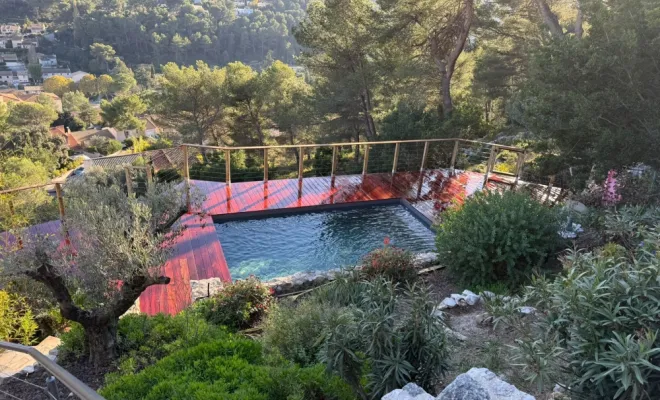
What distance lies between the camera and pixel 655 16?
559cm

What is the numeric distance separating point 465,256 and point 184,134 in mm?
18599

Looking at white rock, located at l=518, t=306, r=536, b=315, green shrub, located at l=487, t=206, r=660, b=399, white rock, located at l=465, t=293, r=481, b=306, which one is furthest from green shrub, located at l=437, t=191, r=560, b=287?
green shrub, located at l=487, t=206, r=660, b=399

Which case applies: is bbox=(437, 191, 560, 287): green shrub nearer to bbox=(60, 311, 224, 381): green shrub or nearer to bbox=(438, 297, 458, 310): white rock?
bbox=(438, 297, 458, 310): white rock

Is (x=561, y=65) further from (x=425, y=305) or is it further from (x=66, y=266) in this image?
(x=66, y=266)

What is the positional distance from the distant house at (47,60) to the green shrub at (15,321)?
8738 cm

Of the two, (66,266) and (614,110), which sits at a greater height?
(614,110)

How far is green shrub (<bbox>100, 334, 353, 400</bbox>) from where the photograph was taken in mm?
2688

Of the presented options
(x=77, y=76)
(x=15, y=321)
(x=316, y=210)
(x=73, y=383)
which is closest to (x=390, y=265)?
(x=316, y=210)

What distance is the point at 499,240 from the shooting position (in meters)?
5.22

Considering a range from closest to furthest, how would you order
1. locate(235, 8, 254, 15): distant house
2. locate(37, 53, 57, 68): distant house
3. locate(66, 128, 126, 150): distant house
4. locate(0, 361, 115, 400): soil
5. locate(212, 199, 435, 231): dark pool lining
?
locate(0, 361, 115, 400): soil < locate(212, 199, 435, 231): dark pool lining < locate(66, 128, 126, 150): distant house < locate(37, 53, 57, 68): distant house < locate(235, 8, 254, 15): distant house

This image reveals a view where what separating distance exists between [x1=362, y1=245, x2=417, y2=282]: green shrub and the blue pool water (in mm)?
995

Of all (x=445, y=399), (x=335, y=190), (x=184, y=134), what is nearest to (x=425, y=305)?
(x=445, y=399)

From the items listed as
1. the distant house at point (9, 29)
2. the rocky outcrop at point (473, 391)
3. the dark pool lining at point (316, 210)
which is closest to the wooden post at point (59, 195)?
the dark pool lining at point (316, 210)

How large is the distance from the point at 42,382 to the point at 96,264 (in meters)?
1.13
